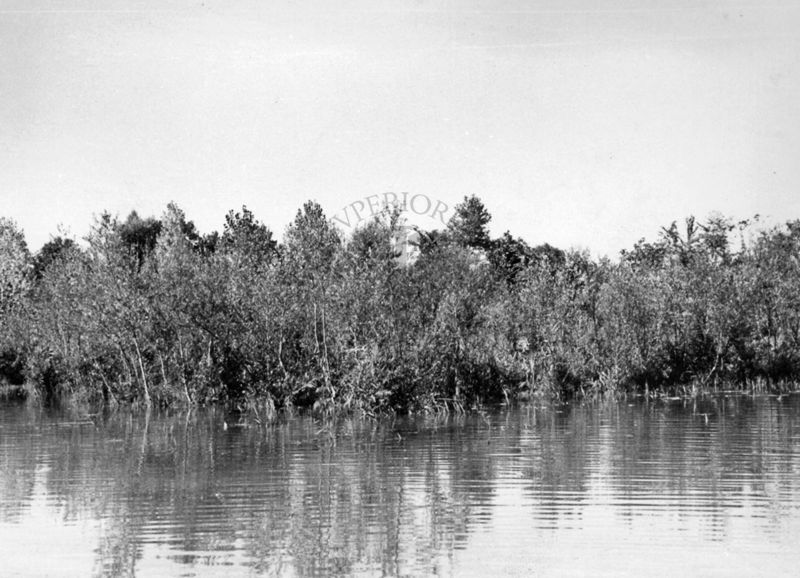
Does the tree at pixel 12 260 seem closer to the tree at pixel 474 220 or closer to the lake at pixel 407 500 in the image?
the tree at pixel 474 220

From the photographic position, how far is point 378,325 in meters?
31.6

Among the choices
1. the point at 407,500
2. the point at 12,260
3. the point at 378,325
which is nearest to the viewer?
the point at 407,500

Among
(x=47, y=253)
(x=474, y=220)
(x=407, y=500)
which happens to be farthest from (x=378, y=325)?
(x=47, y=253)

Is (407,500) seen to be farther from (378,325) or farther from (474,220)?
(474,220)

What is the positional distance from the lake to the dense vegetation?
15.3ft

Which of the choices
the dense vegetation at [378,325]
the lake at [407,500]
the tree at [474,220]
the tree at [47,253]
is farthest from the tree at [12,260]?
the lake at [407,500]

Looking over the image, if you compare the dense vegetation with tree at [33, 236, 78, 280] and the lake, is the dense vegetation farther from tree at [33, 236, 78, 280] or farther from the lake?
tree at [33, 236, 78, 280]

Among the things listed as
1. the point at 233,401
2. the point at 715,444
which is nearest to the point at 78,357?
the point at 233,401

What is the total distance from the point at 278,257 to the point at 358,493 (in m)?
21.6

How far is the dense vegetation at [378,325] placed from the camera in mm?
32000

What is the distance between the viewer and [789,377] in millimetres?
43969

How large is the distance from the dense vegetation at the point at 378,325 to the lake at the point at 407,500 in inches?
183

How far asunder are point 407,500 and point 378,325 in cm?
1566

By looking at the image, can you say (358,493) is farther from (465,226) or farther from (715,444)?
(465,226)
